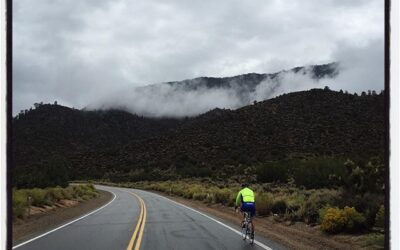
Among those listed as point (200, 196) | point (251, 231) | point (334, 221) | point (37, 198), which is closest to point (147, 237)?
point (251, 231)

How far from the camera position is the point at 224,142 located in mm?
89312

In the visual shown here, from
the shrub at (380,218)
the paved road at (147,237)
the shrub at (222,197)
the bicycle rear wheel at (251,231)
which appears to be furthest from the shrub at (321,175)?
the bicycle rear wheel at (251,231)

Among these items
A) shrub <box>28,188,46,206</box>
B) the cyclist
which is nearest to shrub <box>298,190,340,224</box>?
the cyclist

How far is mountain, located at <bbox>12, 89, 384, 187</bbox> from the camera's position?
239 feet

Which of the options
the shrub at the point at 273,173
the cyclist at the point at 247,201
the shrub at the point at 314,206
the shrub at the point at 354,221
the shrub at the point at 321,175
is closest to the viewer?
the cyclist at the point at 247,201

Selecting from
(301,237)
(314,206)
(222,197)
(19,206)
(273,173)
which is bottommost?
(222,197)

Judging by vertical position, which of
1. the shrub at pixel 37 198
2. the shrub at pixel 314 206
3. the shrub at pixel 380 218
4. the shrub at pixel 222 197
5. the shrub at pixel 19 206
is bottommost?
the shrub at pixel 222 197

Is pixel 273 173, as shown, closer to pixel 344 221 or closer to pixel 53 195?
pixel 53 195

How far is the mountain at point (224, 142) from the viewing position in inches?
2869

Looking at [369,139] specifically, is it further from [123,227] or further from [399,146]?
[399,146]

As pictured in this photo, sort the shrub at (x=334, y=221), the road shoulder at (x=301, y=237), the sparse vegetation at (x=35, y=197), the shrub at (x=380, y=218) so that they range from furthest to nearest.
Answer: the sparse vegetation at (x=35, y=197) < the shrub at (x=334, y=221) < the shrub at (x=380, y=218) < the road shoulder at (x=301, y=237)

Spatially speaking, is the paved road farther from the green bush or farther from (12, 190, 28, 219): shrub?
A: (12, 190, 28, 219): shrub

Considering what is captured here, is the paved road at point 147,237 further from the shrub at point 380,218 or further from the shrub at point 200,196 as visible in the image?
the shrub at point 200,196

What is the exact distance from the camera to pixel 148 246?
13.8m
